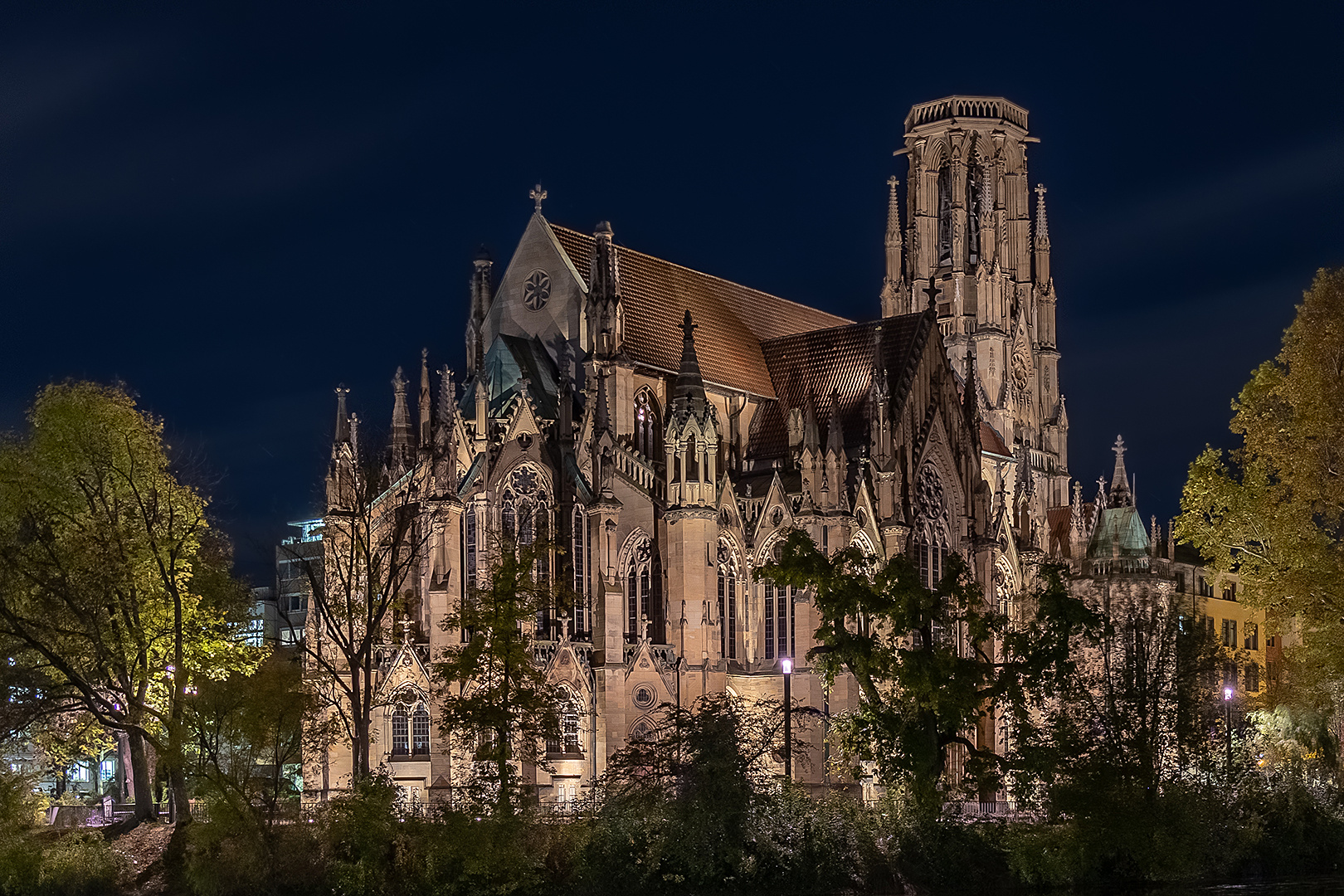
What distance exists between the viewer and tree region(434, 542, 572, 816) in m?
55.9

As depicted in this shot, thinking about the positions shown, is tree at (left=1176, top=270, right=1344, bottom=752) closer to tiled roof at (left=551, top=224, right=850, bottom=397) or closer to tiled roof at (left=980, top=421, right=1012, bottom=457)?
tiled roof at (left=551, top=224, right=850, bottom=397)

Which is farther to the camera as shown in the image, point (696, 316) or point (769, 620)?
point (696, 316)

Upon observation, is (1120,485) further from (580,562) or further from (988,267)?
(580,562)

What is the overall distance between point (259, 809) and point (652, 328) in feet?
113

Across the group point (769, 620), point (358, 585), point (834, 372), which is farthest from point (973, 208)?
point (358, 585)

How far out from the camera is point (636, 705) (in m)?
68.4

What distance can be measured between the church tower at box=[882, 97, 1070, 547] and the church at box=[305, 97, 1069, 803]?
24.8 m

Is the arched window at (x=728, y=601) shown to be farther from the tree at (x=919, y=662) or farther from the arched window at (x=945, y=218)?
the arched window at (x=945, y=218)

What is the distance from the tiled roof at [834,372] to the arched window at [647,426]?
5.96 m

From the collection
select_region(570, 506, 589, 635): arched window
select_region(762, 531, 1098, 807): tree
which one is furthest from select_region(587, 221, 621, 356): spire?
select_region(762, 531, 1098, 807): tree

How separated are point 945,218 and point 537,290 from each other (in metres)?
49.2

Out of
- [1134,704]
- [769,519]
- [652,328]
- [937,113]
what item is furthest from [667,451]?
[937,113]

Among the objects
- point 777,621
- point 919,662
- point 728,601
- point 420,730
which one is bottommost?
point 420,730

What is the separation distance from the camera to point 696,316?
278 feet
